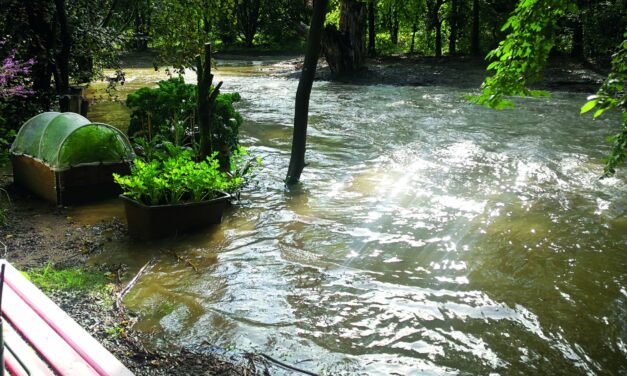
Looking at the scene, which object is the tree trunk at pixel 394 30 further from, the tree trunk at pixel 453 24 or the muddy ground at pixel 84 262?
the muddy ground at pixel 84 262

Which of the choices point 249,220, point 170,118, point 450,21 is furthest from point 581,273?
point 450,21

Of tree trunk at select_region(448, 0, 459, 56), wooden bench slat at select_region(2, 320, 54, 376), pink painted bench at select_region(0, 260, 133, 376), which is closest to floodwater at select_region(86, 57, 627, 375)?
pink painted bench at select_region(0, 260, 133, 376)

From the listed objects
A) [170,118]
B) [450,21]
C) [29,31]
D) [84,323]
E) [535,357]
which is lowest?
[535,357]

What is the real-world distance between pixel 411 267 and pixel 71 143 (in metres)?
4.48

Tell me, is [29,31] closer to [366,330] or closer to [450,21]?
[366,330]

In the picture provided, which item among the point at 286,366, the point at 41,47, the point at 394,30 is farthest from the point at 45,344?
the point at 394,30

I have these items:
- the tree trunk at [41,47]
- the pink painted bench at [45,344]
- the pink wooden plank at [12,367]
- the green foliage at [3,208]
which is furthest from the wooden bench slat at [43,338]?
the tree trunk at [41,47]

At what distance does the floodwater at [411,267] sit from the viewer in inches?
167

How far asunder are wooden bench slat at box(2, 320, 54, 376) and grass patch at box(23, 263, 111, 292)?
2.16 m

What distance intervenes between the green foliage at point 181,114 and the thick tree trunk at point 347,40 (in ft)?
48.8

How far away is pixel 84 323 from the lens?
4.18 meters

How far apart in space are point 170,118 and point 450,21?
79.3 feet

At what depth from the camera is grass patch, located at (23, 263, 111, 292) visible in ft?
15.6

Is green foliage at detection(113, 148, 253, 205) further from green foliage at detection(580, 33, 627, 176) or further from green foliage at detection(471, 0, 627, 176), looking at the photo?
green foliage at detection(580, 33, 627, 176)
